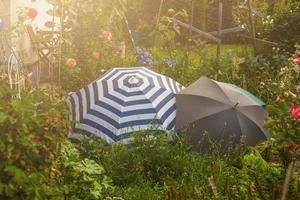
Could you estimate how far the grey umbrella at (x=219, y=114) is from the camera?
22.4 ft

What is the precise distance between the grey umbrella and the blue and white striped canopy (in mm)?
155

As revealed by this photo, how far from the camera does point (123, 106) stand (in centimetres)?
676

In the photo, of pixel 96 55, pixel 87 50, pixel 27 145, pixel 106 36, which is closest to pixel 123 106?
pixel 96 55

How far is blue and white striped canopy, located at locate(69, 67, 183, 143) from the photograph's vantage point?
21.8 feet

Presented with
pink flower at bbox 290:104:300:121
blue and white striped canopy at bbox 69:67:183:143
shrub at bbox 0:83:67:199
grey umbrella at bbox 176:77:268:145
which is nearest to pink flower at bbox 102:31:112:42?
blue and white striped canopy at bbox 69:67:183:143

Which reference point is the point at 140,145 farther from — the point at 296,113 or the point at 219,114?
the point at 296,113

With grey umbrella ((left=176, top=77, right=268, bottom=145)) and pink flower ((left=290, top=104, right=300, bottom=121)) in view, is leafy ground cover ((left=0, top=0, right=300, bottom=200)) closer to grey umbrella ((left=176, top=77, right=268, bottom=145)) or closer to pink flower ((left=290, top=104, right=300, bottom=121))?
pink flower ((left=290, top=104, right=300, bottom=121))

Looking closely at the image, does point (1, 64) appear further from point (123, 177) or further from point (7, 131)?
point (7, 131)

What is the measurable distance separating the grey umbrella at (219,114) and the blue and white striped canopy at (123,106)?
16 centimetres

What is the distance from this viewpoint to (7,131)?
3.37 metres

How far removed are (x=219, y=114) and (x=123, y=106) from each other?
107cm

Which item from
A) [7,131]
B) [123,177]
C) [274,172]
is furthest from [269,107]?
[123,177]

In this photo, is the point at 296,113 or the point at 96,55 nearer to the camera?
the point at 296,113

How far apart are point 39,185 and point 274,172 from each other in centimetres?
222
